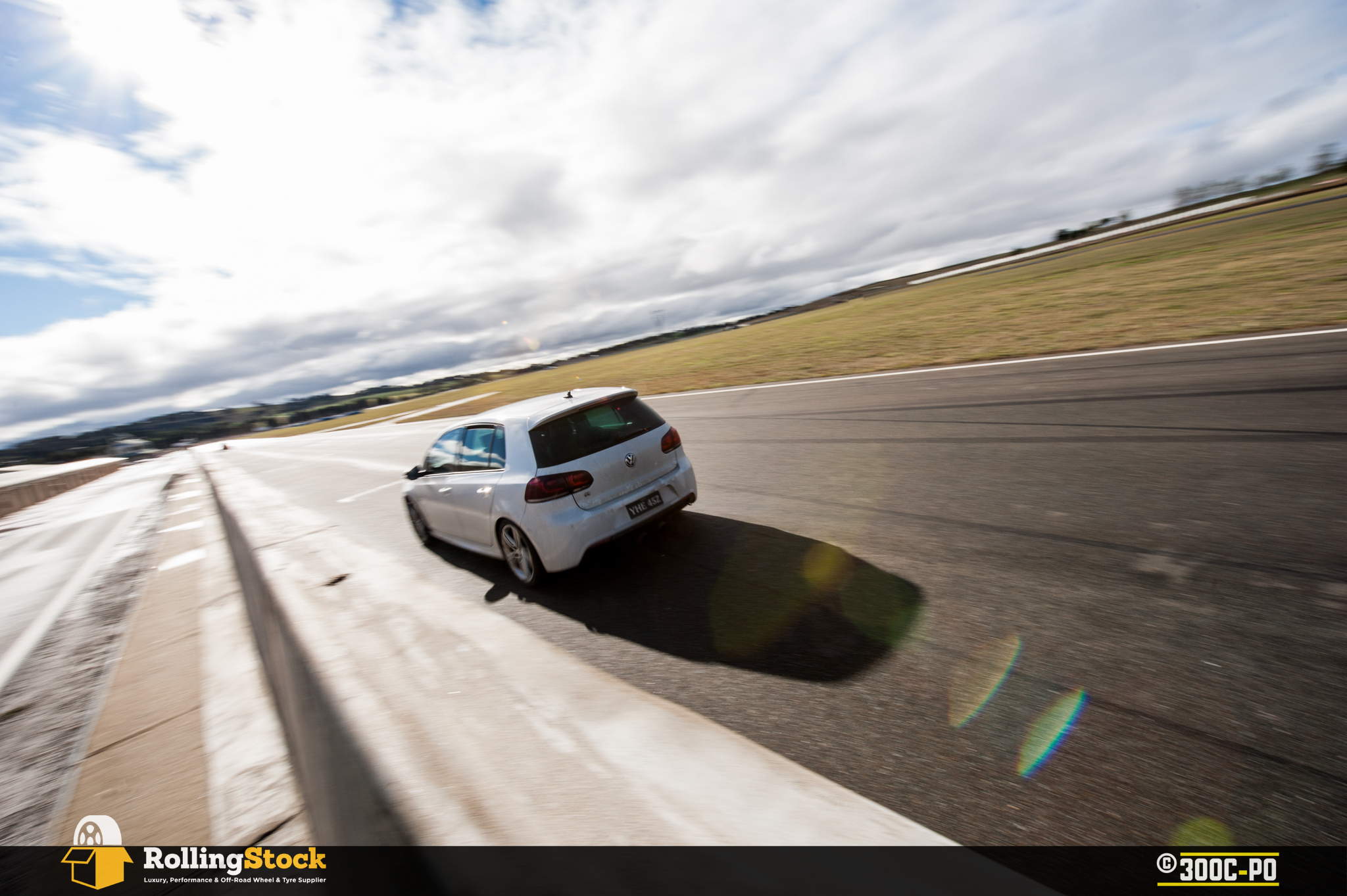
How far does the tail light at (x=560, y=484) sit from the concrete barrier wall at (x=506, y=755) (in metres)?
1.05

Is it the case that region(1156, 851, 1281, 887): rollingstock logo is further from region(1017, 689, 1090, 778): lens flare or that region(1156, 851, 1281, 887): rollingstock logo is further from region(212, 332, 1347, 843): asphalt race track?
region(1017, 689, 1090, 778): lens flare

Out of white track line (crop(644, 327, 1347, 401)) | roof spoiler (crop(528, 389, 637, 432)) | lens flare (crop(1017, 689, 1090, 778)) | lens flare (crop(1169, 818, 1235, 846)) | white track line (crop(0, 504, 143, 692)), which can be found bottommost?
lens flare (crop(1169, 818, 1235, 846))

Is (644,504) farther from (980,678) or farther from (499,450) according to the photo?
(980,678)

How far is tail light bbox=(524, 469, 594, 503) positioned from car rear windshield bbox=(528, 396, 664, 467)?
125 mm

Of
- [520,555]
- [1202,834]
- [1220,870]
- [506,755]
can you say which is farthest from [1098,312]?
[506,755]

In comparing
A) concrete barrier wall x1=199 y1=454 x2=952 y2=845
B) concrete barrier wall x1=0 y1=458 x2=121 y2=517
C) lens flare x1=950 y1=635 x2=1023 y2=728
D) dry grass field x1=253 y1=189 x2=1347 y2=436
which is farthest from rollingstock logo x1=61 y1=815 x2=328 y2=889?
concrete barrier wall x1=0 y1=458 x2=121 y2=517

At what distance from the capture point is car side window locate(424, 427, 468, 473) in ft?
20.2

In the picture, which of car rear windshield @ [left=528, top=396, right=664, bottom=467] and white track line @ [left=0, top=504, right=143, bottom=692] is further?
white track line @ [left=0, top=504, right=143, bottom=692]

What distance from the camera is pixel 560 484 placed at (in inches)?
189

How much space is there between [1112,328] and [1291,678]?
12.1m

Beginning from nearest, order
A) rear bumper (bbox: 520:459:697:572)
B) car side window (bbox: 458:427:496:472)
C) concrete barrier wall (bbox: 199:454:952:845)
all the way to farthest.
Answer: concrete barrier wall (bbox: 199:454:952:845) < rear bumper (bbox: 520:459:697:572) < car side window (bbox: 458:427:496:472)

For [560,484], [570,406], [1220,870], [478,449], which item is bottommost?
[1220,870]

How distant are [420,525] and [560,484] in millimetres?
3242

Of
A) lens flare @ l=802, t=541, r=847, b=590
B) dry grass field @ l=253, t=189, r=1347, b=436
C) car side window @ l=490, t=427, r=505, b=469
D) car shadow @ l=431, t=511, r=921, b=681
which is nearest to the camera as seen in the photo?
car shadow @ l=431, t=511, r=921, b=681
